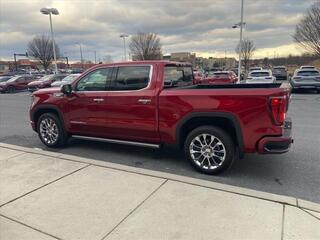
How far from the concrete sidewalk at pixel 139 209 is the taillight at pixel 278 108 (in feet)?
3.43

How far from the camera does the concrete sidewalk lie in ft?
9.80

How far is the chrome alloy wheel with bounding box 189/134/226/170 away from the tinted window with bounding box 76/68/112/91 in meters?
2.09

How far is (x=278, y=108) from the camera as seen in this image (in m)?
4.03

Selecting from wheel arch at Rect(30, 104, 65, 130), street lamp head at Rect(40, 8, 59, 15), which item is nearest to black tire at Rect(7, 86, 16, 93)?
street lamp head at Rect(40, 8, 59, 15)

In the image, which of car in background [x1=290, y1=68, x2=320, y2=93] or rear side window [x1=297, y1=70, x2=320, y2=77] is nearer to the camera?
car in background [x1=290, y1=68, x2=320, y2=93]

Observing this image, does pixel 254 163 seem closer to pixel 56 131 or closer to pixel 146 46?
pixel 56 131

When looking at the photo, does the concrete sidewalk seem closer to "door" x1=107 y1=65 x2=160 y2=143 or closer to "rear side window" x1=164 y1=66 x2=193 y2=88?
"door" x1=107 y1=65 x2=160 y2=143

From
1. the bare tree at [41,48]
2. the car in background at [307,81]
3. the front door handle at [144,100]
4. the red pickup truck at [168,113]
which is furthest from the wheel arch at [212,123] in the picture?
the bare tree at [41,48]

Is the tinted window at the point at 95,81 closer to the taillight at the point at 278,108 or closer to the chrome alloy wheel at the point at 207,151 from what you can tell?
the chrome alloy wheel at the point at 207,151

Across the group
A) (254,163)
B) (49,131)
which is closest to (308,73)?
(254,163)

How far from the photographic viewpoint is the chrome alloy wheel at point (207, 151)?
453 cm

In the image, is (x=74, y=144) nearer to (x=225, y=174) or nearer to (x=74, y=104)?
(x=74, y=104)

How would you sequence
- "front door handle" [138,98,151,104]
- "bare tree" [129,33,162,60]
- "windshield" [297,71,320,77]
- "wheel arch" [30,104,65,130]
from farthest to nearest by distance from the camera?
"bare tree" [129,33,162,60]
"windshield" [297,71,320,77]
"wheel arch" [30,104,65,130]
"front door handle" [138,98,151,104]

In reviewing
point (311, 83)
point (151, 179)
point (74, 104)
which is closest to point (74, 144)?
point (74, 104)
